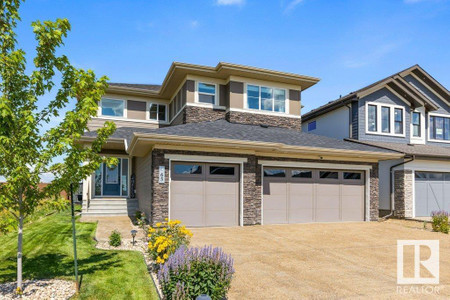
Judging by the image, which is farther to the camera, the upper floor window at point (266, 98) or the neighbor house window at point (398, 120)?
the neighbor house window at point (398, 120)

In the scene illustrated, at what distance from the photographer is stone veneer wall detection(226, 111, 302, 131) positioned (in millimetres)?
16020

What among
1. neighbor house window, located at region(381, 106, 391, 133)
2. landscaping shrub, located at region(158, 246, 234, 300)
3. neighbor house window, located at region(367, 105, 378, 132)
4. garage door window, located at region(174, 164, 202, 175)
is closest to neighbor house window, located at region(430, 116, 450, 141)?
neighbor house window, located at region(381, 106, 391, 133)

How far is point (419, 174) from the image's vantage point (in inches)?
669

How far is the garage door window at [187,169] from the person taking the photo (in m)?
12.1

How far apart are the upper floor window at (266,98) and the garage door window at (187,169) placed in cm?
558

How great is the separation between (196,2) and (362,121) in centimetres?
1272

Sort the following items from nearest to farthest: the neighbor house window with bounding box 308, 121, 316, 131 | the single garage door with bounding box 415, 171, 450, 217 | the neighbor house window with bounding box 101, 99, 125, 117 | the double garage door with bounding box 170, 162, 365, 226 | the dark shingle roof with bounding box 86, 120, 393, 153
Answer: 1. the double garage door with bounding box 170, 162, 365, 226
2. the dark shingle roof with bounding box 86, 120, 393, 153
3. the single garage door with bounding box 415, 171, 450, 217
4. the neighbor house window with bounding box 101, 99, 125, 117
5. the neighbor house window with bounding box 308, 121, 316, 131

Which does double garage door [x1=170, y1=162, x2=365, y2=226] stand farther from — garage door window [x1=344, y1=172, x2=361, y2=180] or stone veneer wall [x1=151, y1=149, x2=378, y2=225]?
stone veneer wall [x1=151, y1=149, x2=378, y2=225]

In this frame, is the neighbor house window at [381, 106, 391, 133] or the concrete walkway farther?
the neighbor house window at [381, 106, 391, 133]

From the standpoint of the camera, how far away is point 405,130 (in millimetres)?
18969

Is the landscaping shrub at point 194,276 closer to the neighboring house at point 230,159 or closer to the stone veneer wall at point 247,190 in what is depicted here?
the stone veneer wall at point 247,190

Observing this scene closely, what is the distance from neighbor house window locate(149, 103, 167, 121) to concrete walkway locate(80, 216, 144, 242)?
7394 mm

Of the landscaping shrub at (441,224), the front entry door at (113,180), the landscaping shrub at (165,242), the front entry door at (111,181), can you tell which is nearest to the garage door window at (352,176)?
the landscaping shrub at (441,224)

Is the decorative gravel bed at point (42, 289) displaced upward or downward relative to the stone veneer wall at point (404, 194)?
downward
